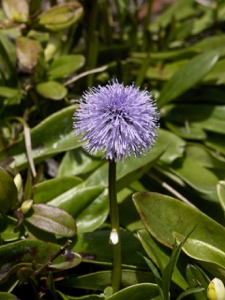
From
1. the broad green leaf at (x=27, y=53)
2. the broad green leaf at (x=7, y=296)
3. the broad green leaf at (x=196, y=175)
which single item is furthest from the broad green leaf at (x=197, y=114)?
the broad green leaf at (x=7, y=296)

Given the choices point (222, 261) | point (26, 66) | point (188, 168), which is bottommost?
point (188, 168)

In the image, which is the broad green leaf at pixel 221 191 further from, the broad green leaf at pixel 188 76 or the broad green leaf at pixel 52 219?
the broad green leaf at pixel 188 76

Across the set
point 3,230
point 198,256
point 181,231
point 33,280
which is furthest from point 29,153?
point 198,256

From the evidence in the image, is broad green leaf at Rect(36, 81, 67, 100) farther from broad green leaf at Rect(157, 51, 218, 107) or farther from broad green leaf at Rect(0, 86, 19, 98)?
broad green leaf at Rect(157, 51, 218, 107)

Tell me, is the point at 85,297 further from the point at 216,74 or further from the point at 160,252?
the point at 216,74

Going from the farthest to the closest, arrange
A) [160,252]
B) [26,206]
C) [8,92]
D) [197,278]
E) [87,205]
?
[8,92] → [87,205] → [26,206] → [160,252] → [197,278]

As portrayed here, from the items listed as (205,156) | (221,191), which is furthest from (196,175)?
(221,191)

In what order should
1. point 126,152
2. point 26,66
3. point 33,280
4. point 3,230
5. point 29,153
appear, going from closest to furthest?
point 126,152 → point 33,280 → point 3,230 → point 29,153 → point 26,66

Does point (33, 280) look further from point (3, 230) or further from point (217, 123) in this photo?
point (217, 123)

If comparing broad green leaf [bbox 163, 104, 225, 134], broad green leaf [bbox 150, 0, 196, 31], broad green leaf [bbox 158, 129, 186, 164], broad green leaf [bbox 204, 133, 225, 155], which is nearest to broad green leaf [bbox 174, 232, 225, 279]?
broad green leaf [bbox 158, 129, 186, 164]
